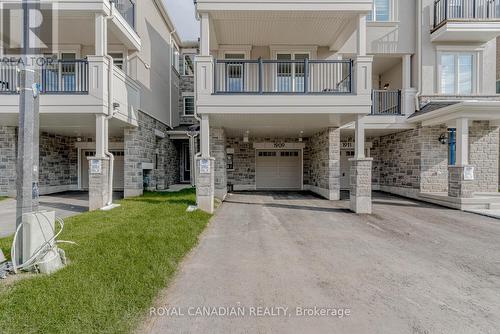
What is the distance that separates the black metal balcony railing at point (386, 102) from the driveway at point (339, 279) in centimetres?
684

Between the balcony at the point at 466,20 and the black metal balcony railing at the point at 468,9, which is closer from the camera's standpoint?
the balcony at the point at 466,20

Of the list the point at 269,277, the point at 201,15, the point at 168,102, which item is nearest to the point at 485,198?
the point at 269,277

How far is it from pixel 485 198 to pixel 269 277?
10001 millimetres

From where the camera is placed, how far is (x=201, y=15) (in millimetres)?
8453

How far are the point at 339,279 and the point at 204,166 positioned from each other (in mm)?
5616

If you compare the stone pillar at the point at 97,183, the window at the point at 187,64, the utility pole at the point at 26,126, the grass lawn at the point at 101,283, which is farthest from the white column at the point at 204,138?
the window at the point at 187,64

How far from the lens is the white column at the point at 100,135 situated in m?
8.72

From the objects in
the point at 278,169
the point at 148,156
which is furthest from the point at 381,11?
the point at 148,156

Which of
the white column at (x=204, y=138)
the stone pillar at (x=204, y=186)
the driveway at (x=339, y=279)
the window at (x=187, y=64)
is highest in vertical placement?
the window at (x=187, y=64)

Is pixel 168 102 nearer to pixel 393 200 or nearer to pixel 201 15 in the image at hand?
pixel 201 15

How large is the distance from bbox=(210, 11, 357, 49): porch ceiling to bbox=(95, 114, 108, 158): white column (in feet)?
16.5

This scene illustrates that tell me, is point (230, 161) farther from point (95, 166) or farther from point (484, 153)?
point (484, 153)

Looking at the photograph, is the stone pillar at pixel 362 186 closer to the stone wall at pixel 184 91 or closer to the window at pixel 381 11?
the window at pixel 381 11

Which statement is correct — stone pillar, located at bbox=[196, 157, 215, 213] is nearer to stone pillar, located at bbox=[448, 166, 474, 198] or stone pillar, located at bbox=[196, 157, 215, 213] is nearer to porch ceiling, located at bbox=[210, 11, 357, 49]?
porch ceiling, located at bbox=[210, 11, 357, 49]
